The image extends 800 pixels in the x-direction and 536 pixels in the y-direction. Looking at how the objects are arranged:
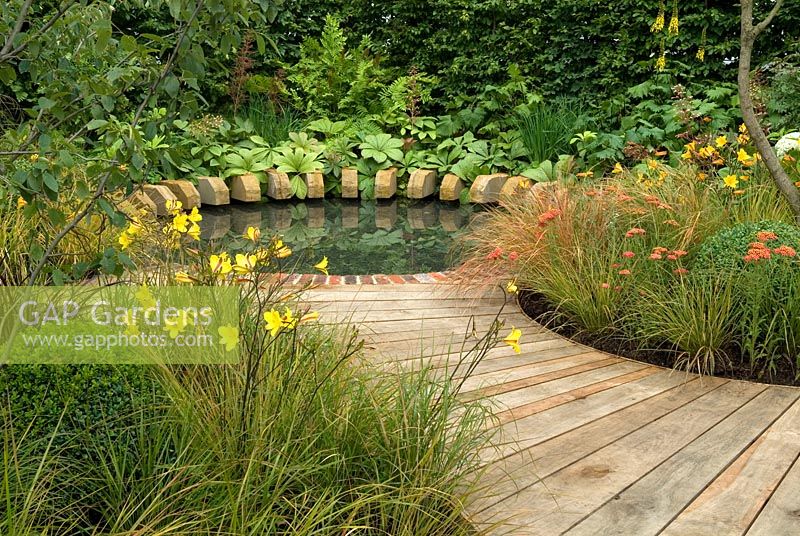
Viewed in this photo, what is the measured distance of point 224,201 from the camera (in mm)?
7664

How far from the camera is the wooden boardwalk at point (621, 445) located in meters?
2.02

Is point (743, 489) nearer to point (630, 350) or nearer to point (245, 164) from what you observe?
point (630, 350)

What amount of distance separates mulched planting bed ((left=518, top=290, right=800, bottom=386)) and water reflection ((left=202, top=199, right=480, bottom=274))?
126 cm

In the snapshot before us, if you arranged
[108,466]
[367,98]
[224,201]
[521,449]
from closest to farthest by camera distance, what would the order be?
[108,466] < [521,449] < [224,201] < [367,98]

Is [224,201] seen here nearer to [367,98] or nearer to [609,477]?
[367,98]

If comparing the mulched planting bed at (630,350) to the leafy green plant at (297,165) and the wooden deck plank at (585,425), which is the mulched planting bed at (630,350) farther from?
the leafy green plant at (297,165)

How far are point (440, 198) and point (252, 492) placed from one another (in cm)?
657

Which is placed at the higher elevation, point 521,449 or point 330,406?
point 330,406

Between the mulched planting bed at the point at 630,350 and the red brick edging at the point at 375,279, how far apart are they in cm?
57

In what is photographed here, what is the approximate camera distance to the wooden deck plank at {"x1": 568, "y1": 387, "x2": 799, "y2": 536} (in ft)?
6.54

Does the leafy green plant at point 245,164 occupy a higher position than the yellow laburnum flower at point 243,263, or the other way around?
the leafy green plant at point 245,164

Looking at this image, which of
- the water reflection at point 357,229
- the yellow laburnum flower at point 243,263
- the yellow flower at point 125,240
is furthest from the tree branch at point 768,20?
the yellow flower at point 125,240

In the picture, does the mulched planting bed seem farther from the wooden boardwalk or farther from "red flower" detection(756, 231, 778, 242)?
"red flower" detection(756, 231, 778, 242)

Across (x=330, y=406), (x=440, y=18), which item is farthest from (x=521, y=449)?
(x=440, y=18)
